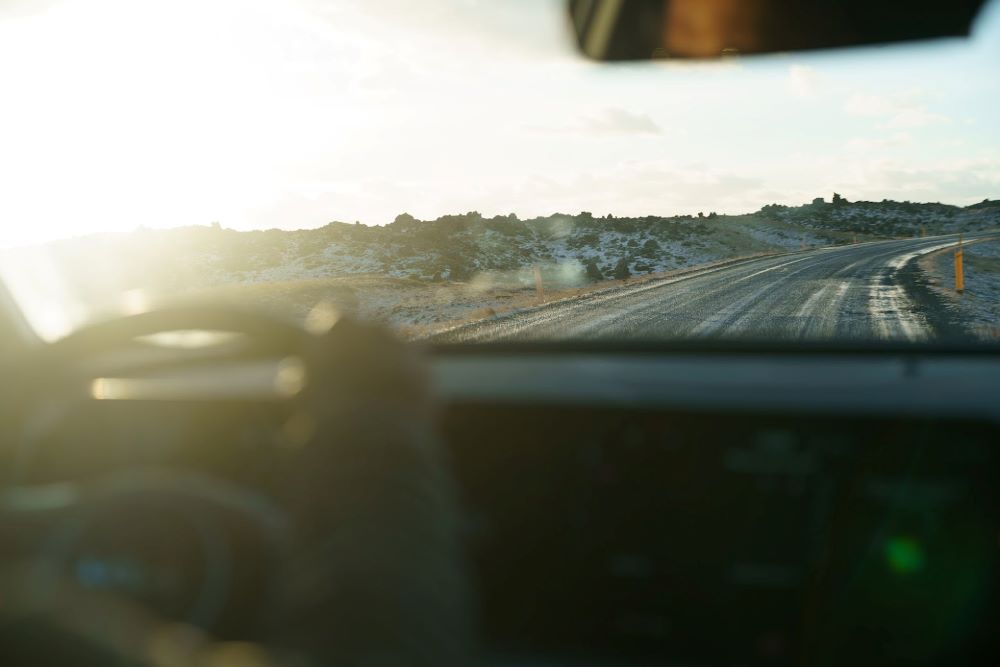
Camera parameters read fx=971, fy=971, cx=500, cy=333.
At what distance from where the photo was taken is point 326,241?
673 centimetres

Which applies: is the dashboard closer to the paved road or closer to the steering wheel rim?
the steering wheel rim

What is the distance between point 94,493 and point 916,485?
2.19 m

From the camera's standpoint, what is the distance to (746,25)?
331 cm

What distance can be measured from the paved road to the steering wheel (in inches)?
113

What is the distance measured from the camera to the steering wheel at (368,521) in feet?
4.27

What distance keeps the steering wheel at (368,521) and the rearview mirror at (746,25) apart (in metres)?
1.96

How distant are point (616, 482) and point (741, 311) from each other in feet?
28.8

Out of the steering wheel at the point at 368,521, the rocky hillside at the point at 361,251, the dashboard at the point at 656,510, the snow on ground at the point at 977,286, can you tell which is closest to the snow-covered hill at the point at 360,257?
the rocky hillside at the point at 361,251

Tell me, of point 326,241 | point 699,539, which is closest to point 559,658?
point 699,539

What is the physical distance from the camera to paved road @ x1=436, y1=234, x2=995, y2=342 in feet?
25.7

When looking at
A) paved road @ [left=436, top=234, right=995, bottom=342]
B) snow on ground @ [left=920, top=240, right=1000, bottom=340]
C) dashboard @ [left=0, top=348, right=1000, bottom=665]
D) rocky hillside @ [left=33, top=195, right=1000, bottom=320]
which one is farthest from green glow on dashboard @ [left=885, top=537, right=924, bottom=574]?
snow on ground @ [left=920, top=240, right=1000, bottom=340]

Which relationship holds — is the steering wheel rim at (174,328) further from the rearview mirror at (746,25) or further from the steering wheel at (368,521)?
the rearview mirror at (746,25)

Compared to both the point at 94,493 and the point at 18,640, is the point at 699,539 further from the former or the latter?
the point at 18,640

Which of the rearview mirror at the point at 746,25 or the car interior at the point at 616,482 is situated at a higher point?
the rearview mirror at the point at 746,25
